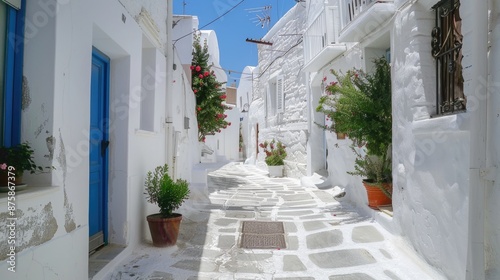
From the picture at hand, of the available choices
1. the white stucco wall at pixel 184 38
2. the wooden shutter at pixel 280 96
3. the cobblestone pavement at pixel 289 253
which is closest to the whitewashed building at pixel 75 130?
the cobblestone pavement at pixel 289 253

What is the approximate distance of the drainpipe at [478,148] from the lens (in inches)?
87.3

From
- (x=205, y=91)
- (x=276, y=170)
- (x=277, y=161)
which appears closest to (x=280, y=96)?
(x=277, y=161)

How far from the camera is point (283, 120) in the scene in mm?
11234

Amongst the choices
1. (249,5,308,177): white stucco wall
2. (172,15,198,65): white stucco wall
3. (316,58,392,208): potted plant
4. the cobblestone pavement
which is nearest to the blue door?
the cobblestone pavement

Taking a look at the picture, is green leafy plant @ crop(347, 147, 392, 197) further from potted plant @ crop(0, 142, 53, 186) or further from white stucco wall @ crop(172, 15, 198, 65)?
white stucco wall @ crop(172, 15, 198, 65)

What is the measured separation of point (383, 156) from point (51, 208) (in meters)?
3.84

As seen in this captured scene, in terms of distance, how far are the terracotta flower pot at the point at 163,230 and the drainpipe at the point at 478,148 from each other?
2.77m

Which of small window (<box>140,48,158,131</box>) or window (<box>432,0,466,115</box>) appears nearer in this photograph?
window (<box>432,0,466,115</box>)

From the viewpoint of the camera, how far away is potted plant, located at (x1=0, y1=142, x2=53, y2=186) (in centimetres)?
176

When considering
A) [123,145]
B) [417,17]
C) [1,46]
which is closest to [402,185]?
[417,17]

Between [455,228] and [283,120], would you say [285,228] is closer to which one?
[455,228]

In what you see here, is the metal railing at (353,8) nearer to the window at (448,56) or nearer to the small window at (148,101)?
the window at (448,56)

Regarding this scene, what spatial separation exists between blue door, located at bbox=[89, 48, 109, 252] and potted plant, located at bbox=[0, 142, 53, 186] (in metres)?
1.15

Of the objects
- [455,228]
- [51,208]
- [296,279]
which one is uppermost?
[51,208]
